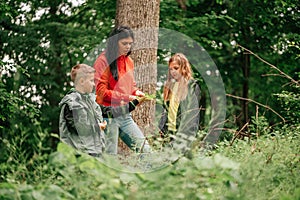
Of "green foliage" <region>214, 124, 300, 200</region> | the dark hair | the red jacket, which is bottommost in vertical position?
"green foliage" <region>214, 124, 300, 200</region>

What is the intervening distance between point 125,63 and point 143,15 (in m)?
0.94

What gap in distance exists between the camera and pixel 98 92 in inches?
245

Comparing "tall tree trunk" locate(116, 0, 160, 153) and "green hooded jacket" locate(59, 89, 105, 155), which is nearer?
"green hooded jacket" locate(59, 89, 105, 155)

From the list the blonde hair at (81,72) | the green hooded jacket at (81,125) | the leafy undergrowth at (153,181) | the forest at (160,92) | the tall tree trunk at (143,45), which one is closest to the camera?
the leafy undergrowth at (153,181)

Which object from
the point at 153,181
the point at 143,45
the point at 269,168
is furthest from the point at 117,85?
the point at 153,181

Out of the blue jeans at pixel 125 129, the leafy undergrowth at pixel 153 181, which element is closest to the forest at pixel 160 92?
the leafy undergrowth at pixel 153 181

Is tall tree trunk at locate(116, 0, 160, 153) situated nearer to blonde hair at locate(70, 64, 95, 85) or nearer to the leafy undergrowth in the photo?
blonde hair at locate(70, 64, 95, 85)

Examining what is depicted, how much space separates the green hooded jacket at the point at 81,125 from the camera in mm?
5582

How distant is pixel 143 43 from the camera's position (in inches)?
282

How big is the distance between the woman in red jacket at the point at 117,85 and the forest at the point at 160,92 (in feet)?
1.02

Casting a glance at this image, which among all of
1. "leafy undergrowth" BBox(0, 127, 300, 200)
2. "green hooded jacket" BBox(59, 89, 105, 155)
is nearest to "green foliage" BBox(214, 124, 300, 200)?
"leafy undergrowth" BBox(0, 127, 300, 200)

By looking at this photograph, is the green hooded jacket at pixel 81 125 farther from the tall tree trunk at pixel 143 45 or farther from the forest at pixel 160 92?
the tall tree trunk at pixel 143 45

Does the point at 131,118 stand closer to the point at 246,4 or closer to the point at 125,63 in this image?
the point at 125,63

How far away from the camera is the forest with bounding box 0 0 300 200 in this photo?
12.2 feet
